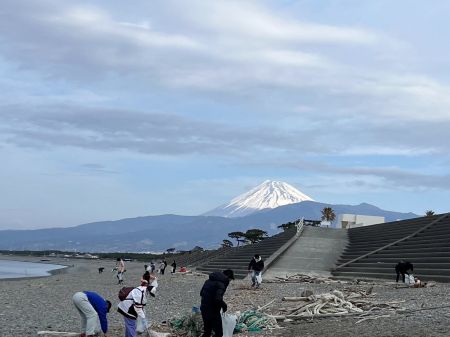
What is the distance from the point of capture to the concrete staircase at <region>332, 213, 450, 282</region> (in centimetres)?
2791

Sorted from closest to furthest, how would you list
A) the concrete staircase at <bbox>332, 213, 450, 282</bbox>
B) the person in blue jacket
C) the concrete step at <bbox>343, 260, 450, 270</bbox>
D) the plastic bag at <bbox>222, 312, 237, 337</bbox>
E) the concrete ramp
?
the person in blue jacket, the plastic bag at <bbox>222, 312, 237, 337</bbox>, the concrete step at <bbox>343, 260, 450, 270</bbox>, the concrete staircase at <bbox>332, 213, 450, 282</bbox>, the concrete ramp

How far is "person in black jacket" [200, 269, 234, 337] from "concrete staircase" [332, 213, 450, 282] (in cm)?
1671

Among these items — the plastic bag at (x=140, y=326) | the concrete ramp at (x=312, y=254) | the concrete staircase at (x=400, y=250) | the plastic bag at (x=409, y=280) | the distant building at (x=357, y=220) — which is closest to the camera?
the plastic bag at (x=140, y=326)

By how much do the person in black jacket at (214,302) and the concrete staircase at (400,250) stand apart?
54.8ft

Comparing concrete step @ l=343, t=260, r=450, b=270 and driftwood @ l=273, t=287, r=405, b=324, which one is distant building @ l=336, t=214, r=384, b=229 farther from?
driftwood @ l=273, t=287, r=405, b=324

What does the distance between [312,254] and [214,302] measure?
95.6 ft

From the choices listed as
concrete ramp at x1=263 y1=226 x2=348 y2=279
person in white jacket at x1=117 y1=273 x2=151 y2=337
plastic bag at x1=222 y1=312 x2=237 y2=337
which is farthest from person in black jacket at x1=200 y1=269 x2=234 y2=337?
concrete ramp at x1=263 y1=226 x2=348 y2=279

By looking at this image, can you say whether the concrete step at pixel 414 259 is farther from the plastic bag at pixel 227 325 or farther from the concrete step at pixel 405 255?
the plastic bag at pixel 227 325

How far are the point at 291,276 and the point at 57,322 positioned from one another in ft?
61.0

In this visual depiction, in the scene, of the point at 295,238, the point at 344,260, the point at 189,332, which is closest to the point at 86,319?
the point at 189,332

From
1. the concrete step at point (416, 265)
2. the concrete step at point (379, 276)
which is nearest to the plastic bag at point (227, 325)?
the concrete step at point (379, 276)

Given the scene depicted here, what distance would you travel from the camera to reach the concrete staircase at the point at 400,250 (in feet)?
91.6

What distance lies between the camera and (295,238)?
142ft

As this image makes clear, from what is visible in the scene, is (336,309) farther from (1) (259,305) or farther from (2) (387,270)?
(2) (387,270)
